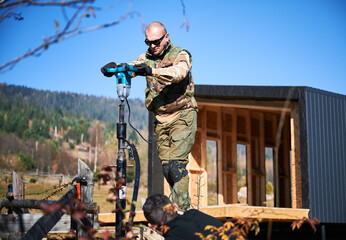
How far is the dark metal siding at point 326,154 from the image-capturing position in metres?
9.19

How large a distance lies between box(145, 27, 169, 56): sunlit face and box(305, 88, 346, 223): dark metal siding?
571cm

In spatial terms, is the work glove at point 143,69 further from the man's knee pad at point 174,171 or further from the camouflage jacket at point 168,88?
the man's knee pad at point 174,171

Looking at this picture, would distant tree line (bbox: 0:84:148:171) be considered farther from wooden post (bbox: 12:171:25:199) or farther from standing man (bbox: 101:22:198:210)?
standing man (bbox: 101:22:198:210)

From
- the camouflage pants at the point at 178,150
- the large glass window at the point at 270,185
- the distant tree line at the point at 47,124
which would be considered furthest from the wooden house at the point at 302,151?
the distant tree line at the point at 47,124

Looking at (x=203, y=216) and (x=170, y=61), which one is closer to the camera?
(x=203, y=216)

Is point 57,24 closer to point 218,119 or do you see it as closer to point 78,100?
point 218,119

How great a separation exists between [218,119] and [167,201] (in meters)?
9.93

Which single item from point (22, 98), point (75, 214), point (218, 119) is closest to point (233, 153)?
point (218, 119)

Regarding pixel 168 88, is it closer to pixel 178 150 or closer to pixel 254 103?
pixel 178 150

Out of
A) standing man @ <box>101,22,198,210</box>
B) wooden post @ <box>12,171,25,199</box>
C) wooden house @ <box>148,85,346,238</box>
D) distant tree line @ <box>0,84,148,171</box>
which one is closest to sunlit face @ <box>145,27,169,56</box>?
standing man @ <box>101,22,198,210</box>

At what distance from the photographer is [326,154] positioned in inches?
380

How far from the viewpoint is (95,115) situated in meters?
94.0

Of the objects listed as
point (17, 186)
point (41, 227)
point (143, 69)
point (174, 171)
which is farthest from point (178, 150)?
point (17, 186)

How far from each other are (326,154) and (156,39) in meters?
6.59
